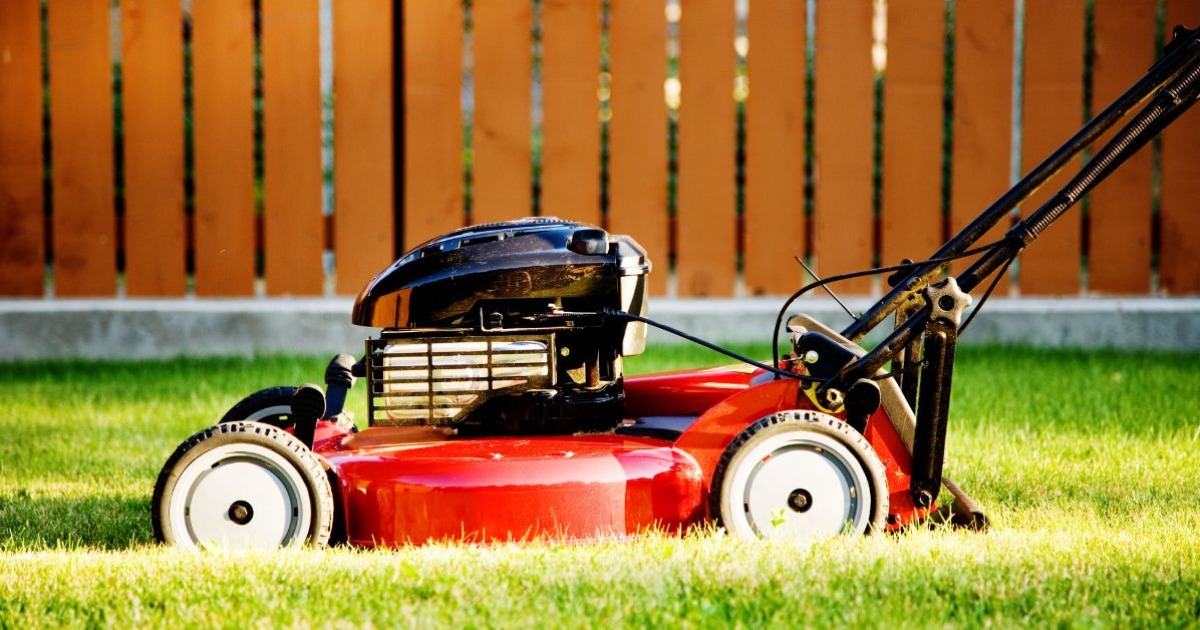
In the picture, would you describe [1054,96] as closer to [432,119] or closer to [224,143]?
[432,119]

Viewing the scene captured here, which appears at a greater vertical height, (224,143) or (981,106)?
(981,106)

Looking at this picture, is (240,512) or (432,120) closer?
(240,512)

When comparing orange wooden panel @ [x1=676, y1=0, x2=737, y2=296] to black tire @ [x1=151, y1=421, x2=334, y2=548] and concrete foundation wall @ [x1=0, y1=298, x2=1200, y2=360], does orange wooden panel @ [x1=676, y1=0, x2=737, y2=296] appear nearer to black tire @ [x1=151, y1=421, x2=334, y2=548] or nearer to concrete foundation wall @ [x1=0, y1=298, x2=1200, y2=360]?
concrete foundation wall @ [x1=0, y1=298, x2=1200, y2=360]

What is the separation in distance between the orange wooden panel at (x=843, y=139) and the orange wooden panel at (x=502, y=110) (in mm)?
1312

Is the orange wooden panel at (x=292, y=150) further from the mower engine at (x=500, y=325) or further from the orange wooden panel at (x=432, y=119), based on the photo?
the mower engine at (x=500, y=325)

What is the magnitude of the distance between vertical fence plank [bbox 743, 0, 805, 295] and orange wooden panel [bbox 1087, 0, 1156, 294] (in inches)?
53.5

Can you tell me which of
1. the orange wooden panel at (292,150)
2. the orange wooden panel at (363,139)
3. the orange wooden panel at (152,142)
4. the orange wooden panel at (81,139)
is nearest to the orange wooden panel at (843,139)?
the orange wooden panel at (363,139)

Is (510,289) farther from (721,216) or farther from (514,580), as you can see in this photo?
(721,216)

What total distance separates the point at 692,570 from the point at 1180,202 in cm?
490

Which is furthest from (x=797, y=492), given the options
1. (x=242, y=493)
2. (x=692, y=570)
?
(x=242, y=493)

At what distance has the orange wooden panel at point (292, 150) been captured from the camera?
6695mm

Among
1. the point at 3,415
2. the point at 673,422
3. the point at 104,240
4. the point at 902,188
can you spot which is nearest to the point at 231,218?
the point at 104,240

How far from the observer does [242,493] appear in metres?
3.08

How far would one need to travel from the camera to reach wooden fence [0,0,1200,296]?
6699 mm
